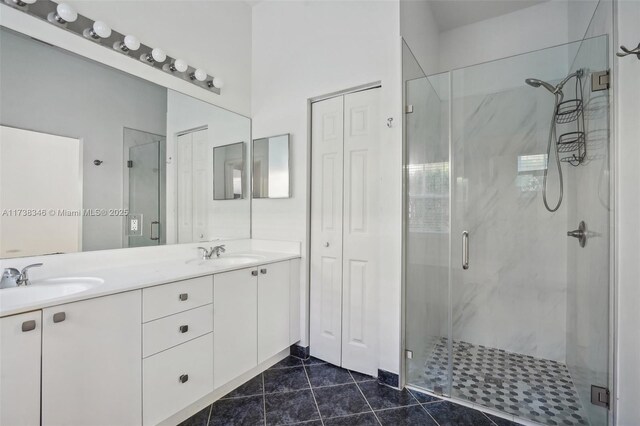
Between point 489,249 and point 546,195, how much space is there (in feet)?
1.94

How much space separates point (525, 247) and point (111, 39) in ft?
10.7

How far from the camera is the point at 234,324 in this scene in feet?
6.20

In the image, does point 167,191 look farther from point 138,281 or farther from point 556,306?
point 556,306

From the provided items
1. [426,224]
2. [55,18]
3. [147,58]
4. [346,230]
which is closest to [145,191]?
[147,58]

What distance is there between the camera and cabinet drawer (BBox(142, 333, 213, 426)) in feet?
4.75

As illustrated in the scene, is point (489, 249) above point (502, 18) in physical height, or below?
below

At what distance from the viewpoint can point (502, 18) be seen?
2625 mm

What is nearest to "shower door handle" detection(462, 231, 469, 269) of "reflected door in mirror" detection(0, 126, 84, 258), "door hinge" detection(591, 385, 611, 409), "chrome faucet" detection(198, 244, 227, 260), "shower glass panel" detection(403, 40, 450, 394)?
"shower glass panel" detection(403, 40, 450, 394)

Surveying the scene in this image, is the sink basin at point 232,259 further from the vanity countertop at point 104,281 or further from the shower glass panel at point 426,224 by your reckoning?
the shower glass panel at point 426,224

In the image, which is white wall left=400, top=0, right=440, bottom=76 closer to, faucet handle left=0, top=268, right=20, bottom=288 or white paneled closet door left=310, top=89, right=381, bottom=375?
white paneled closet door left=310, top=89, right=381, bottom=375

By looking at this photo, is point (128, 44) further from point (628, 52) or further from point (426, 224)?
point (628, 52)

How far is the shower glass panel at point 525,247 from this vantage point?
1.68 metres

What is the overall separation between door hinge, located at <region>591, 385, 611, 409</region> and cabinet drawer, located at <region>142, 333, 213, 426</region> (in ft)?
6.99

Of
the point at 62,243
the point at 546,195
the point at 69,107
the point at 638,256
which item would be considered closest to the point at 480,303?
the point at 546,195
